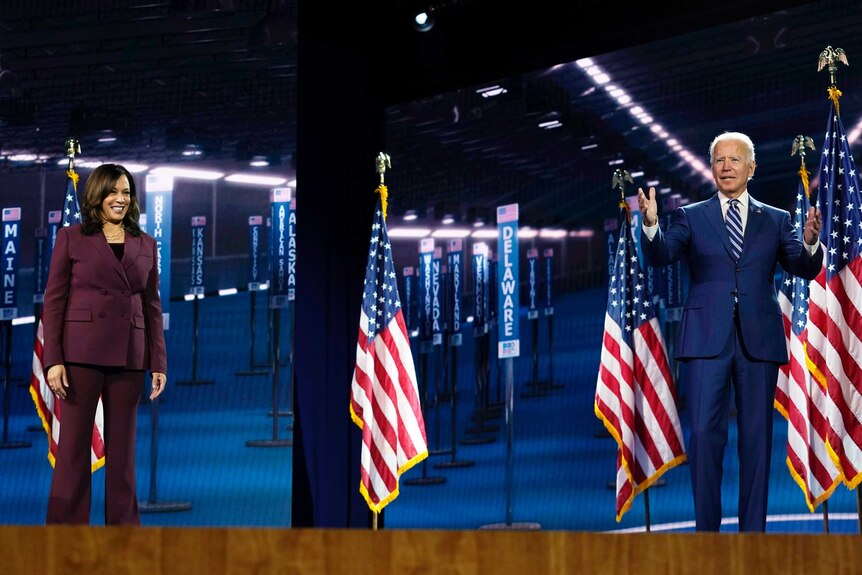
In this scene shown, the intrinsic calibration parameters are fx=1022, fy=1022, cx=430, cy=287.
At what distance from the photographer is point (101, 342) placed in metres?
2.99

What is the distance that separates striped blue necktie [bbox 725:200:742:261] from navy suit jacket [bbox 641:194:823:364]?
0.02 metres

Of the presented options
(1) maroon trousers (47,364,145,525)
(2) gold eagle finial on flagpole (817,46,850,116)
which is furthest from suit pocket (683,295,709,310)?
(1) maroon trousers (47,364,145,525)

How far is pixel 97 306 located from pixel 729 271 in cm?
186

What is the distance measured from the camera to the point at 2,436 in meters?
4.68

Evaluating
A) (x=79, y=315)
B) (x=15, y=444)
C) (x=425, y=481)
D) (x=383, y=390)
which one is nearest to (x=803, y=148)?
(x=383, y=390)

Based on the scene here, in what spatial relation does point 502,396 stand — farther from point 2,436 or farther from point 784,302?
point 2,436

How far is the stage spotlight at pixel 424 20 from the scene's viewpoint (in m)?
4.43

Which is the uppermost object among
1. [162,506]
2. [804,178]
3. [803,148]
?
[803,148]

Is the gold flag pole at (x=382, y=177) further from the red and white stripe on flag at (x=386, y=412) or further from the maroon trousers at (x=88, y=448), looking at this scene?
the maroon trousers at (x=88, y=448)

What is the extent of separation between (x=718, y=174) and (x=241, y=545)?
2.27 m

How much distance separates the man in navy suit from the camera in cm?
288

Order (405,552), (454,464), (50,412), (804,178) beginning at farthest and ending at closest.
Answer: (454,464) → (50,412) → (804,178) → (405,552)

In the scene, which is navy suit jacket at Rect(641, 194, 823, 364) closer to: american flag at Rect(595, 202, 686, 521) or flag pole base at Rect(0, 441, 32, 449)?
american flag at Rect(595, 202, 686, 521)

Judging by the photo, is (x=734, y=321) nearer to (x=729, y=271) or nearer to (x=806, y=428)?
(x=729, y=271)
